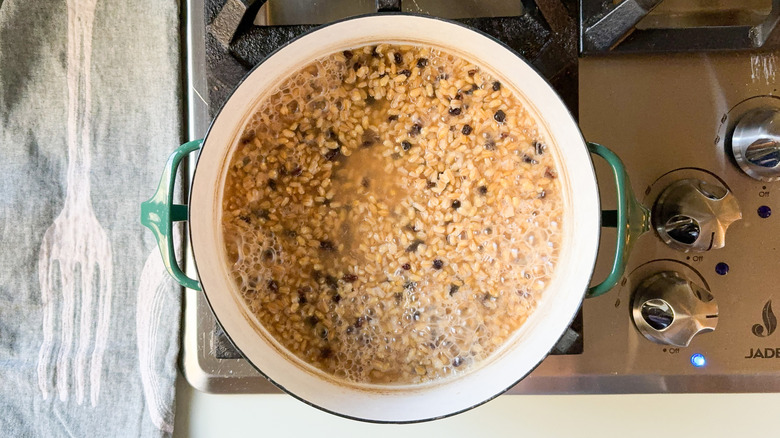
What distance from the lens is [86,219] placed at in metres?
0.90

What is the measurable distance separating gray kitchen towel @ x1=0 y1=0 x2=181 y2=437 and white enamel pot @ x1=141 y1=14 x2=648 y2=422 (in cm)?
17

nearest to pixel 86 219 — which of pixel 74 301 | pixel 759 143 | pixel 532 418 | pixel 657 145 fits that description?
pixel 74 301

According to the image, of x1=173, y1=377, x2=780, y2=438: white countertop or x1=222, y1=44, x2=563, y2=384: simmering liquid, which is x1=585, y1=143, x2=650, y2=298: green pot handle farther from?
x1=173, y1=377, x2=780, y2=438: white countertop

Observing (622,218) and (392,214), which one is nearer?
(622,218)

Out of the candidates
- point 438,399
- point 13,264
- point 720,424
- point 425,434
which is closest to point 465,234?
point 438,399

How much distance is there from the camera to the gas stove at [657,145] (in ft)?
2.53

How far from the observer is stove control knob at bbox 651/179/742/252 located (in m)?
0.74

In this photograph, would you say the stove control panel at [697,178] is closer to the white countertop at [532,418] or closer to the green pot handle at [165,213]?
the white countertop at [532,418]

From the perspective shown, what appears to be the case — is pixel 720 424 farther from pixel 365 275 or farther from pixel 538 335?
pixel 365 275

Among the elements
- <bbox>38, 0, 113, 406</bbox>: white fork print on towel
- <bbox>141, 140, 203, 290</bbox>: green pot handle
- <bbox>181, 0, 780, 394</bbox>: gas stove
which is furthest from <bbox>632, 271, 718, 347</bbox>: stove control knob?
<bbox>38, 0, 113, 406</bbox>: white fork print on towel

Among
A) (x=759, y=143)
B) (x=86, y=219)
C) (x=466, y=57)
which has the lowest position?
(x=86, y=219)

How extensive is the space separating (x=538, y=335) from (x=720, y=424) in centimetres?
39

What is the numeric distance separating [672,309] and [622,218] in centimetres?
18

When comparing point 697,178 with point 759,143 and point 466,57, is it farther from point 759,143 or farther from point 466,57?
point 466,57
